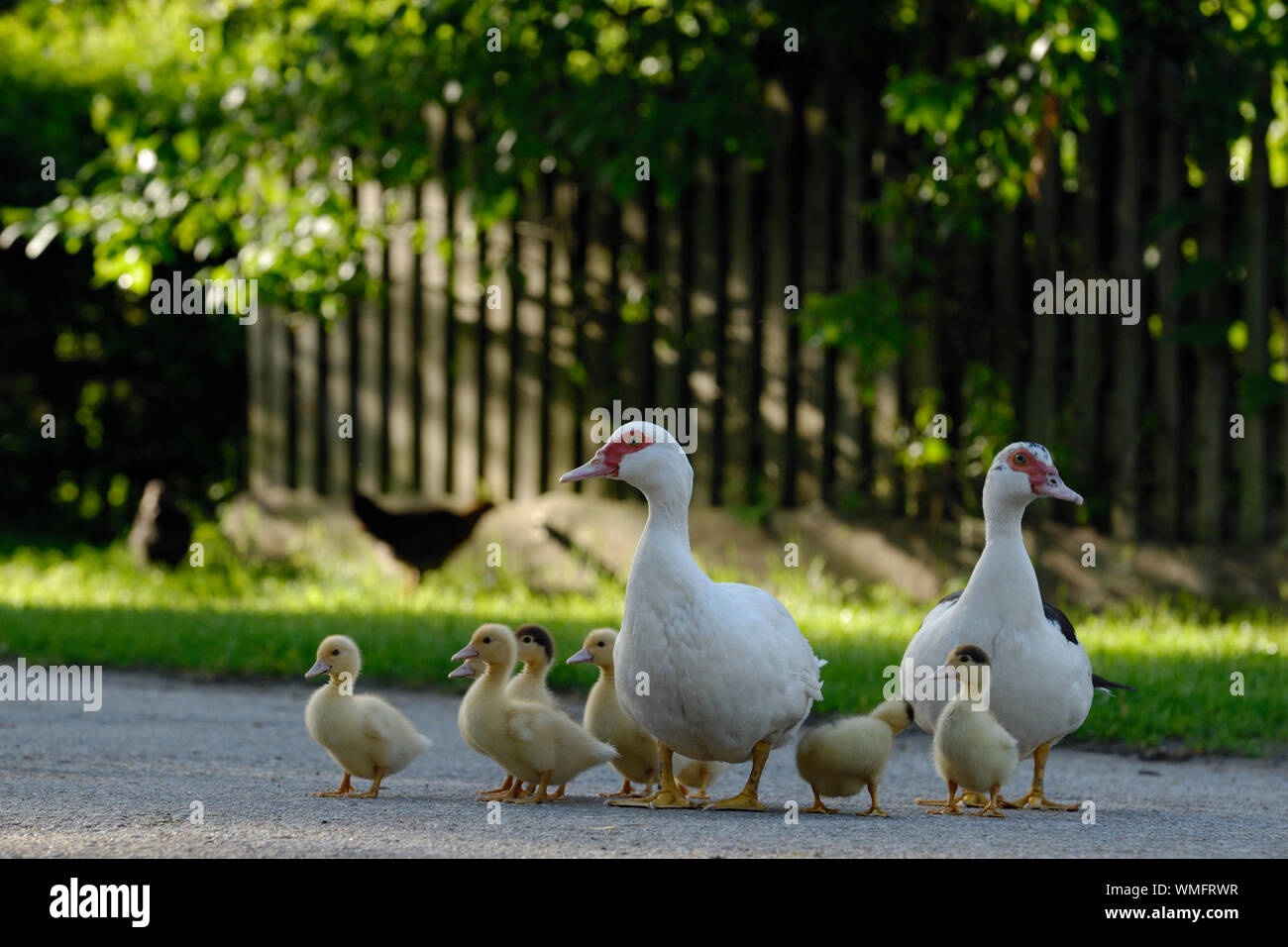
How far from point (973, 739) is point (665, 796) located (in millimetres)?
1046

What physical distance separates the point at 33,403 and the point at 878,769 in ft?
39.9

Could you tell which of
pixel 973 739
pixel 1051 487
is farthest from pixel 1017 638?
pixel 1051 487

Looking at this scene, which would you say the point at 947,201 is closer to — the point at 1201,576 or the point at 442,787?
the point at 1201,576

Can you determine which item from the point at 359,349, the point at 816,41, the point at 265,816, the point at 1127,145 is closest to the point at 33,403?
the point at 359,349

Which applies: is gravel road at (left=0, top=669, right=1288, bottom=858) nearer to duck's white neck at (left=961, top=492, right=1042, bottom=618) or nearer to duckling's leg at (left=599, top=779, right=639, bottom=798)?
duckling's leg at (left=599, top=779, right=639, bottom=798)

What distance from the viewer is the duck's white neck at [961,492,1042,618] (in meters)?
5.19

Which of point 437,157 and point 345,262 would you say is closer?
point 345,262

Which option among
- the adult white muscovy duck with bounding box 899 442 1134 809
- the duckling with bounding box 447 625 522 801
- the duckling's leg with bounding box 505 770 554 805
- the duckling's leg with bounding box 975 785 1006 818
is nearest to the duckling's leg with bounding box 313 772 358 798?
the duckling with bounding box 447 625 522 801

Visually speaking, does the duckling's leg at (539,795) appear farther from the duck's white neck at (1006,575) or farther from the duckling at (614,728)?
the duck's white neck at (1006,575)

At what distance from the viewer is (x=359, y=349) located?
12273 mm

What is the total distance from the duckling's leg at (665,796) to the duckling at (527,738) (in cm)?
18

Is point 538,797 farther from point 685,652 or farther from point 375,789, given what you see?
point 685,652

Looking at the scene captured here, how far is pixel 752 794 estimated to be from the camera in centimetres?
511

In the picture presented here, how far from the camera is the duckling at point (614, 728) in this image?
553 centimetres
